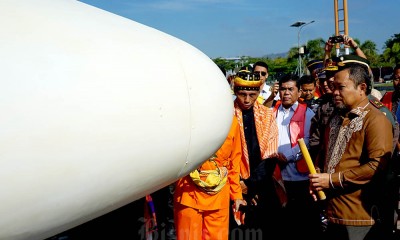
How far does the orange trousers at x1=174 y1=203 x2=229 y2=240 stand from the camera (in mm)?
3283

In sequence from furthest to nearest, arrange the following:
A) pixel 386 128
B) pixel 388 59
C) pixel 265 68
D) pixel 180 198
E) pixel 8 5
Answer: pixel 388 59, pixel 265 68, pixel 180 198, pixel 386 128, pixel 8 5

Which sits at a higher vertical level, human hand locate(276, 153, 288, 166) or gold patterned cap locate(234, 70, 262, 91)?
gold patterned cap locate(234, 70, 262, 91)

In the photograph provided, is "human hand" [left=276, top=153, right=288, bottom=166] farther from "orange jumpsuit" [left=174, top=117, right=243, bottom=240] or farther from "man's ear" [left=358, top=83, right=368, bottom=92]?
"man's ear" [left=358, top=83, right=368, bottom=92]

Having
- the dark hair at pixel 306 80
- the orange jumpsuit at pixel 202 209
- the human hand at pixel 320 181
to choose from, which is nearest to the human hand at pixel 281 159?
the orange jumpsuit at pixel 202 209

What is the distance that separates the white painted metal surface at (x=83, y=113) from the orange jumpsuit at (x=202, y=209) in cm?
168

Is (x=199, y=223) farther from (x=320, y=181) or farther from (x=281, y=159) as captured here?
(x=281, y=159)

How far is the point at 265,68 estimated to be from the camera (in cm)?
621

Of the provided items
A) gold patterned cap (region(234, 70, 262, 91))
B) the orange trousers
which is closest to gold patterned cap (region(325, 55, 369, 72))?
gold patterned cap (region(234, 70, 262, 91))

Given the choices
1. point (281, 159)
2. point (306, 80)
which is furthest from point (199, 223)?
point (306, 80)

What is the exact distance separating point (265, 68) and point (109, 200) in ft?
16.4

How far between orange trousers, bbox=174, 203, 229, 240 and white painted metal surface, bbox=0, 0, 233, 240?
1744mm

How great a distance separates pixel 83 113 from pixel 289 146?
3217 millimetres

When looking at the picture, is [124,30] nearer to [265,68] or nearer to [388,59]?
[265,68]

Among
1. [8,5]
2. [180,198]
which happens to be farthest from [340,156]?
[8,5]
